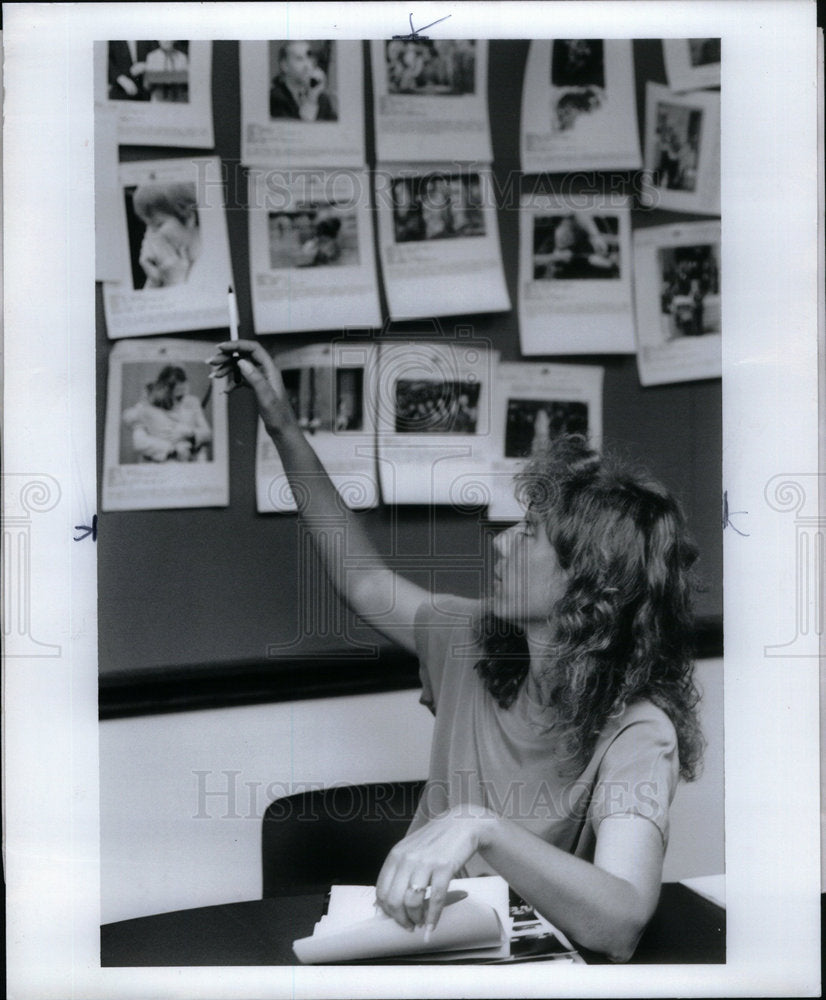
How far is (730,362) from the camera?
5.15 ft

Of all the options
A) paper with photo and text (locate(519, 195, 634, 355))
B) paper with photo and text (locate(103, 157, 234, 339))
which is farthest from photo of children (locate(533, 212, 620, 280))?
paper with photo and text (locate(103, 157, 234, 339))

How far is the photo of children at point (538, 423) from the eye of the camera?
1.53 metres

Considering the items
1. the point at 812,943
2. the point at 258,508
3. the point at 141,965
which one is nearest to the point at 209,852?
the point at 141,965

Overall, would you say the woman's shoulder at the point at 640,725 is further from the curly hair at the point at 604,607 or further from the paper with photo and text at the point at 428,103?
the paper with photo and text at the point at 428,103

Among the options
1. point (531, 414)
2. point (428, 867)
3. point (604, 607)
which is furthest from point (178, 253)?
point (428, 867)

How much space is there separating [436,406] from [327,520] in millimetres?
227

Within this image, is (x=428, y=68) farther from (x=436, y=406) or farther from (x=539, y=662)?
(x=539, y=662)

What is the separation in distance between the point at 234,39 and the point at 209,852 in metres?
1.18

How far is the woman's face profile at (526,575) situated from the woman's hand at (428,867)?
0.28 metres

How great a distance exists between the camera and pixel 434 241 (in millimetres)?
1537

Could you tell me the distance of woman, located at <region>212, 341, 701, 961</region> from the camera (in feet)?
4.74

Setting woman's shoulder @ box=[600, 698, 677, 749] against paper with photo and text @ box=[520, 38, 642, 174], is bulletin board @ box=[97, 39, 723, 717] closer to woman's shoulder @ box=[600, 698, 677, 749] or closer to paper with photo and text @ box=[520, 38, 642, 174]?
paper with photo and text @ box=[520, 38, 642, 174]

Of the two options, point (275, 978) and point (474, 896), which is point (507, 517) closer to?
point (474, 896)

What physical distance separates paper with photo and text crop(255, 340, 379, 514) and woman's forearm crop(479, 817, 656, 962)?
0.51m
